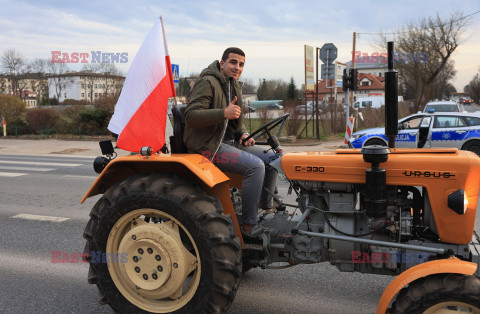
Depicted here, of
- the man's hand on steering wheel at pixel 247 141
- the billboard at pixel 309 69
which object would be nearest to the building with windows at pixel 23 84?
the billboard at pixel 309 69

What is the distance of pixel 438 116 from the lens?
522 inches

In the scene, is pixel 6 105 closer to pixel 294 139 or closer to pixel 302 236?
pixel 294 139

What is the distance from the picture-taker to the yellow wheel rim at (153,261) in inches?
112

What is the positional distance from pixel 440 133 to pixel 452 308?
1183 cm

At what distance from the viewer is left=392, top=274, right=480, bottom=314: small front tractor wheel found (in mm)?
2309

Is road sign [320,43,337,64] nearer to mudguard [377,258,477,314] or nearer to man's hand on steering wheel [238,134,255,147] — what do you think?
man's hand on steering wheel [238,134,255,147]

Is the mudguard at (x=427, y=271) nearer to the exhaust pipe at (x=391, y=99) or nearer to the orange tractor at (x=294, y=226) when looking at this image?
the orange tractor at (x=294, y=226)

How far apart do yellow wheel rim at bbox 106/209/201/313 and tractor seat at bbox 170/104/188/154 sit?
1.96ft

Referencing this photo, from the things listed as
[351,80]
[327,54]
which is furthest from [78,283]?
[327,54]

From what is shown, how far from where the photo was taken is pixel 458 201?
8.58 ft

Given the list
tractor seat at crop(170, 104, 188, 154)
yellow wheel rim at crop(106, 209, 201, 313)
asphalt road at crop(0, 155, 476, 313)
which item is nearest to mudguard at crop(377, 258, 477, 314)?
asphalt road at crop(0, 155, 476, 313)

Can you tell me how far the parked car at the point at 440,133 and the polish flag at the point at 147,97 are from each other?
10568mm

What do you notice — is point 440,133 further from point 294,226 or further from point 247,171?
point 247,171

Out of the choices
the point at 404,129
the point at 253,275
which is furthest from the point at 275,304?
the point at 404,129
